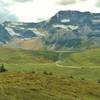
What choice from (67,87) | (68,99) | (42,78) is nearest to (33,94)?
(68,99)

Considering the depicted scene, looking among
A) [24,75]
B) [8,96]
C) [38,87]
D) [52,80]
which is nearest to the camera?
[8,96]

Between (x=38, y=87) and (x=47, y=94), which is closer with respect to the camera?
(x=47, y=94)

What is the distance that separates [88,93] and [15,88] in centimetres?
1910

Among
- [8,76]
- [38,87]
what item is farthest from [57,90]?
[8,76]

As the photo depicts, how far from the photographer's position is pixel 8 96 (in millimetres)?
81250

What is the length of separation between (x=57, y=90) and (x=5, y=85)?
12981mm

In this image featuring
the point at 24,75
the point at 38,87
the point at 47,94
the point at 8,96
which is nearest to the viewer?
the point at 8,96

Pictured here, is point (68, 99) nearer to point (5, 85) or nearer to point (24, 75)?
point (5, 85)

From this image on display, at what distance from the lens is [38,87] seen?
303ft

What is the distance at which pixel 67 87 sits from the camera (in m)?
98.1

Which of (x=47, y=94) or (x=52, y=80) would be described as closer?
(x=47, y=94)

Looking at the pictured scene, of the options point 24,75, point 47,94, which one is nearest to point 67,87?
point 47,94

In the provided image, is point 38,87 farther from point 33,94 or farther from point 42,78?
point 42,78

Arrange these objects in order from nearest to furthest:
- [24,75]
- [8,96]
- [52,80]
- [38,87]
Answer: [8,96], [38,87], [52,80], [24,75]
